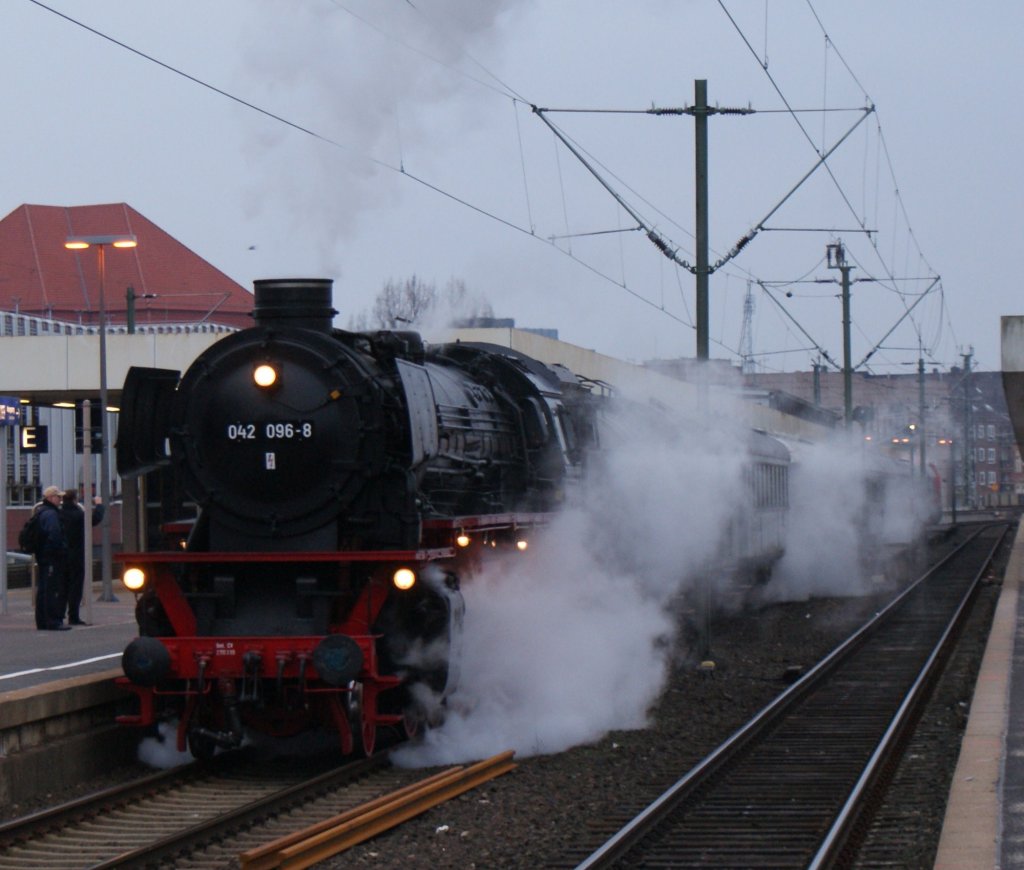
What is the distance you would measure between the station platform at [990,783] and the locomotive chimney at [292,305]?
5.26m

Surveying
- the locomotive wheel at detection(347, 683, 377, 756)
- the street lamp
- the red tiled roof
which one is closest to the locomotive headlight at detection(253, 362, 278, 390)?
the locomotive wheel at detection(347, 683, 377, 756)

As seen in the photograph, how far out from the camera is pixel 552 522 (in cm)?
1286

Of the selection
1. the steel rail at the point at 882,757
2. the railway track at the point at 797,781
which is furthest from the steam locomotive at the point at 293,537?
the steel rail at the point at 882,757

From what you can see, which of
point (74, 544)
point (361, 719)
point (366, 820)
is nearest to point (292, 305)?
point (361, 719)

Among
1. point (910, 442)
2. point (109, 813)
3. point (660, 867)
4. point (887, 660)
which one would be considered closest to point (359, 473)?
point (109, 813)

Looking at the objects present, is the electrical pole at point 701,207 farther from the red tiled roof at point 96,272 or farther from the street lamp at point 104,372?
the red tiled roof at point 96,272

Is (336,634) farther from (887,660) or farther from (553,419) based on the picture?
(887,660)

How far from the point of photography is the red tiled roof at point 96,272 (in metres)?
55.5

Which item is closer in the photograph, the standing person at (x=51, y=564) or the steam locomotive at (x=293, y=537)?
the steam locomotive at (x=293, y=537)

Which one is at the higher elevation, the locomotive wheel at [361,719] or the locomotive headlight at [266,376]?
the locomotive headlight at [266,376]

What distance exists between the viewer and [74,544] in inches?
627

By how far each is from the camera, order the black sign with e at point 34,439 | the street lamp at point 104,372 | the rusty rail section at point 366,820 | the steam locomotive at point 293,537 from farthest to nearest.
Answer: the black sign with e at point 34,439 < the street lamp at point 104,372 < the steam locomotive at point 293,537 < the rusty rail section at point 366,820

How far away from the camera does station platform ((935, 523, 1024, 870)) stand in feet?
22.4

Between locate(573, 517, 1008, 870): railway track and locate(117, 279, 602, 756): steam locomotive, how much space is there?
7.00 feet
